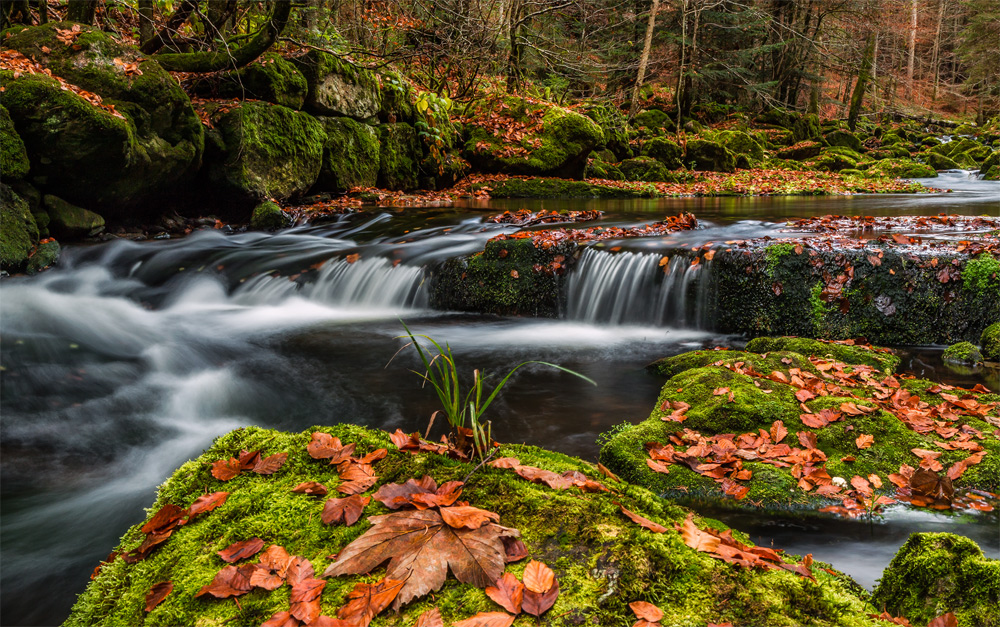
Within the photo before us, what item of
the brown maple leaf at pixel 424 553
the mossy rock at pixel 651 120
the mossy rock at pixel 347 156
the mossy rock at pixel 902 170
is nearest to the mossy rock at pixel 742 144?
the mossy rock at pixel 651 120

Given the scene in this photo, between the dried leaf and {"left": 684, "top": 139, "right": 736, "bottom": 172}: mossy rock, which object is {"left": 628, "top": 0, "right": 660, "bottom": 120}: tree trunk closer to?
{"left": 684, "top": 139, "right": 736, "bottom": 172}: mossy rock

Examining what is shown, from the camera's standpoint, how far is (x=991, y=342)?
207 inches

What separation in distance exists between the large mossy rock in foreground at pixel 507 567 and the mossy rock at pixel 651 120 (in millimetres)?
24578

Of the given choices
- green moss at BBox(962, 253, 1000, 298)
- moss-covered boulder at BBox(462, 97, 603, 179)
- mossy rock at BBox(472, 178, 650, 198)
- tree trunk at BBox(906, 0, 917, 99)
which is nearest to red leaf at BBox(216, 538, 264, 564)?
green moss at BBox(962, 253, 1000, 298)

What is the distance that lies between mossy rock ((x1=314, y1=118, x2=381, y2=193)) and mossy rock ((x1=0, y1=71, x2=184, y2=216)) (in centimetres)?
396

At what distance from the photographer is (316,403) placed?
4836 millimetres

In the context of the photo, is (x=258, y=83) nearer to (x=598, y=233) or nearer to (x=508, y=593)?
(x=598, y=233)

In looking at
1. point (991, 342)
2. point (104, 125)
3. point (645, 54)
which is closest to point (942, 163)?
point (645, 54)

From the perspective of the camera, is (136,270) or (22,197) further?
(136,270)

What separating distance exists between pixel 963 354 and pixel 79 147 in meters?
11.1

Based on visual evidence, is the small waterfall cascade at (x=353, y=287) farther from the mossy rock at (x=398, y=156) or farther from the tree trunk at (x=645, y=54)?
the tree trunk at (x=645, y=54)

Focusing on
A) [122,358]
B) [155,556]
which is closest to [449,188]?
[122,358]

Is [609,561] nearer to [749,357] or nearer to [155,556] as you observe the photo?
[155,556]

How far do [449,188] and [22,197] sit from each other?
1028cm
